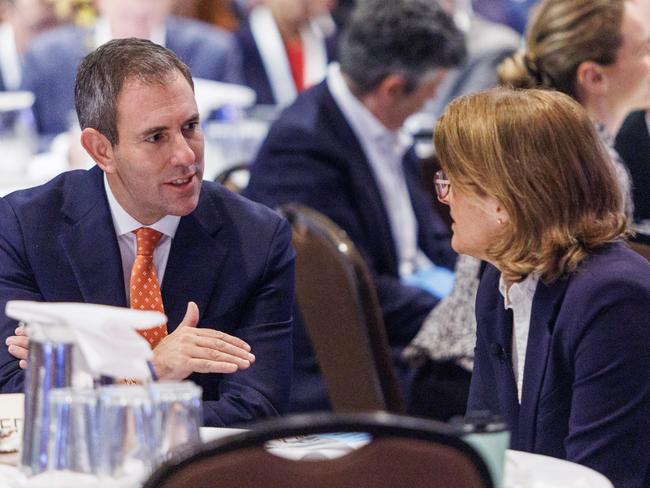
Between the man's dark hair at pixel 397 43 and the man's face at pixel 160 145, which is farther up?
the man's dark hair at pixel 397 43

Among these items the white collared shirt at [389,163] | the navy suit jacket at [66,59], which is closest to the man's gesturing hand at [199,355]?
the white collared shirt at [389,163]

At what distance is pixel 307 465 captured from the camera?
1.35 meters

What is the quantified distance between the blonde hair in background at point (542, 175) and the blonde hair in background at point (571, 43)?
1132mm

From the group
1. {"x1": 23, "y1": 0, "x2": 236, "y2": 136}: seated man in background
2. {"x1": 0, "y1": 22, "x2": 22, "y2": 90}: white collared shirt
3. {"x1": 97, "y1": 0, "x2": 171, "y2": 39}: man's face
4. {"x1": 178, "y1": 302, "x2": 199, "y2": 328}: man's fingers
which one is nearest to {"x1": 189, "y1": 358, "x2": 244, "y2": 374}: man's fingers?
{"x1": 178, "y1": 302, "x2": 199, "y2": 328}: man's fingers

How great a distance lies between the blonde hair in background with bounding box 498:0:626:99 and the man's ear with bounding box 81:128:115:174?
1.26 meters

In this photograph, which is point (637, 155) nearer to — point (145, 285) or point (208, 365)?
point (145, 285)

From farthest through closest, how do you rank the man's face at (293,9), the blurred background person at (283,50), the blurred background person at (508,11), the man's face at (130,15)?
the blurred background person at (508,11) → the man's face at (293,9) → the blurred background person at (283,50) → the man's face at (130,15)

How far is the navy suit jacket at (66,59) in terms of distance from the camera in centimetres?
623

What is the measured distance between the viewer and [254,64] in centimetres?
764

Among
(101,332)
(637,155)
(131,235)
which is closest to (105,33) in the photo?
→ (637,155)

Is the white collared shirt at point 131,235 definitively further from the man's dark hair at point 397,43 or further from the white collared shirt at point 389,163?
the man's dark hair at point 397,43

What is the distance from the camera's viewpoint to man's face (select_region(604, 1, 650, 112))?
3289mm

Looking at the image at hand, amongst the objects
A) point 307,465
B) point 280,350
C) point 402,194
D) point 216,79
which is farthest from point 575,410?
point 216,79

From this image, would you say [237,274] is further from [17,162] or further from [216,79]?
[216,79]
